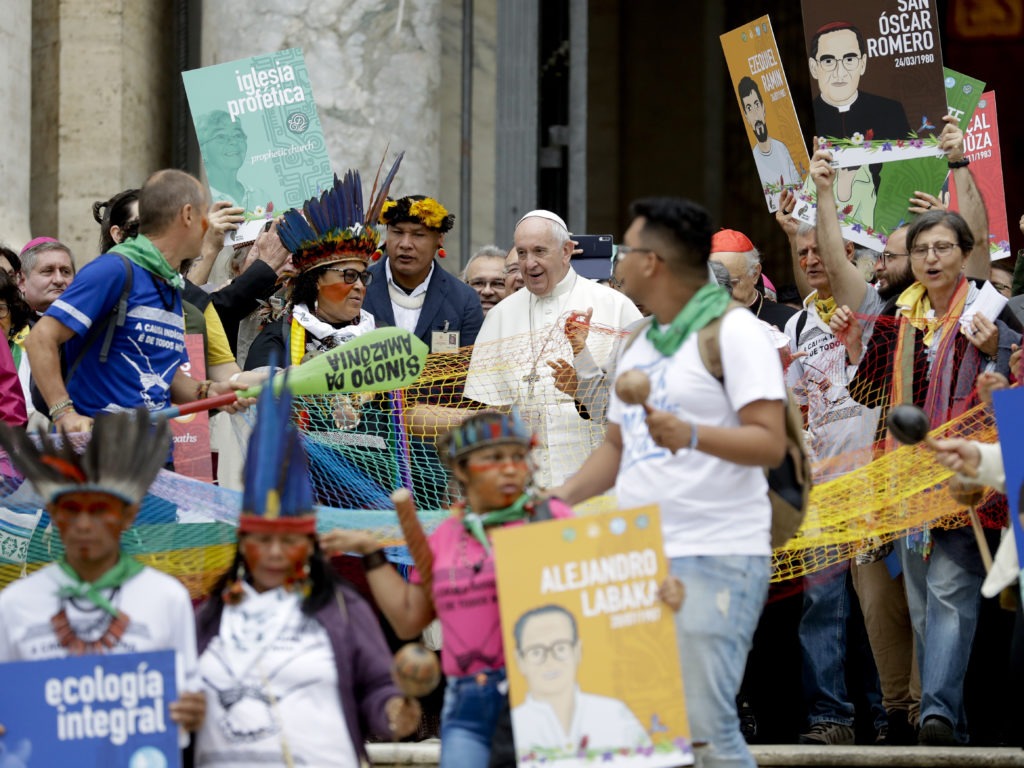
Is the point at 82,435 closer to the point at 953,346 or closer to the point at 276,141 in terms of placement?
the point at 276,141

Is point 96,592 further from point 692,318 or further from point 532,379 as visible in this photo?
point 532,379

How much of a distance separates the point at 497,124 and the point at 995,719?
5059 mm

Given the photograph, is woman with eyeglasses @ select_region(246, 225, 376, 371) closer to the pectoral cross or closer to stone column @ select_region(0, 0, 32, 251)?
the pectoral cross

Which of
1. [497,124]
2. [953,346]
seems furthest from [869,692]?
[497,124]

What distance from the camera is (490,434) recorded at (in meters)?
5.31

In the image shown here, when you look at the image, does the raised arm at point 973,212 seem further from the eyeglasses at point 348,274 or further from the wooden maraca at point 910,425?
the wooden maraca at point 910,425

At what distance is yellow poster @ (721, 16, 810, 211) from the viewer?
8.52 metres

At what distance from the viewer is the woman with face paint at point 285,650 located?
197 inches

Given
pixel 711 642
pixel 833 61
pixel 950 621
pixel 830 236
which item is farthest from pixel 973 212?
pixel 711 642

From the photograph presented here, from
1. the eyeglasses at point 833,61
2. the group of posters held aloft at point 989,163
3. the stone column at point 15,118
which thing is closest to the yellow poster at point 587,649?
the eyeglasses at point 833,61

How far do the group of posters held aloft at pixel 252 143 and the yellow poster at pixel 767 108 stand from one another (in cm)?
192

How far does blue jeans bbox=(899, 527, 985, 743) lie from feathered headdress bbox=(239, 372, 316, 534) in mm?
2873

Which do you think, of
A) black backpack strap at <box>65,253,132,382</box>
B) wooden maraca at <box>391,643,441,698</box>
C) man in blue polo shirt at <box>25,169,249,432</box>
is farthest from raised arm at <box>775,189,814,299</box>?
wooden maraca at <box>391,643,441,698</box>

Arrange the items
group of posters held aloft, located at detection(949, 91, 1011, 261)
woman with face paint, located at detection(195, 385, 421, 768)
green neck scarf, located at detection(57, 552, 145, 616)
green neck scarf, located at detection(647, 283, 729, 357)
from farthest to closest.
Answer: group of posters held aloft, located at detection(949, 91, 1011, 261)
green neck scarf, located at detection(647, 283, 729, 357)
green neck scarf, located at detection(57, 552, 145, 616)
woman with face paint, located at detection(195, 385, 421, 768)
